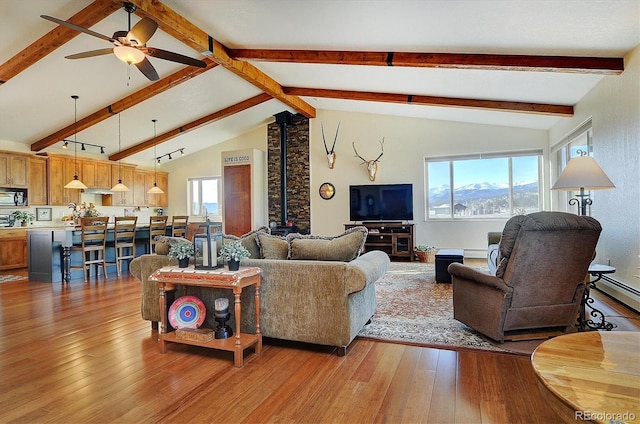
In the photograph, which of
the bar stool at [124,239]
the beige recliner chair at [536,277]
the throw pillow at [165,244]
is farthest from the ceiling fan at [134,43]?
the beige recliner chair at [536,277]

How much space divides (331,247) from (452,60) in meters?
2.96

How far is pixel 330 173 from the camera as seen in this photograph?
877 cm

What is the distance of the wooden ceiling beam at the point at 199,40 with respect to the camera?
13.2 ft

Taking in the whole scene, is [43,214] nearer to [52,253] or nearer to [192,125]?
[52,253]

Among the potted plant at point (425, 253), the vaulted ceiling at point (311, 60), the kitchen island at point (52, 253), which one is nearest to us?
the vaulted ceiling at point (311, 60)

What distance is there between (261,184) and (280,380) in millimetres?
7248

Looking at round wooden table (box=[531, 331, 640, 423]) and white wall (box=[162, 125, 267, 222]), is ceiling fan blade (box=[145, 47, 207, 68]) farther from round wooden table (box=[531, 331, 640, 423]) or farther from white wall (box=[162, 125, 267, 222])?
white wall (box=[162, 125, 267, 222])

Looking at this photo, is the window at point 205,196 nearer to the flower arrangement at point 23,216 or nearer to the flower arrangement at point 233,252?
the flower arrangement at point 23,216

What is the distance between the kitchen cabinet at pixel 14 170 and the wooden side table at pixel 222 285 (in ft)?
21.4

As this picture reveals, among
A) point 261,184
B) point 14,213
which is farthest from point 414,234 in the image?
point 14,213

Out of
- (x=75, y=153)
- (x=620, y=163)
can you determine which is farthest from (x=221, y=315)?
(x=75, y=153)

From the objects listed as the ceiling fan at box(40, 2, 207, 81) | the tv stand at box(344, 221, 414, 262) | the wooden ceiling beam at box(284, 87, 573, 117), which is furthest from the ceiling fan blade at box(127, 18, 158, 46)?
the tv stand at box(344, 221, 414, 262)

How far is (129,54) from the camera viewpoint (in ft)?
12.4

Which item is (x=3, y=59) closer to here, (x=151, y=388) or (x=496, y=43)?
(x=151, y=388)
